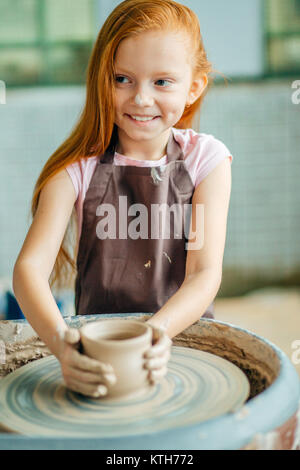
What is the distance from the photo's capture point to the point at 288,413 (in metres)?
0.74

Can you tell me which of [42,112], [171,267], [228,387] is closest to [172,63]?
[171,267]

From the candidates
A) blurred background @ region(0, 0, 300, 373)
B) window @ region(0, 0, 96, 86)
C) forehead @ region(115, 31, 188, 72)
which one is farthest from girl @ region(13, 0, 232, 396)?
window @ region(0, 0, 96, 86)

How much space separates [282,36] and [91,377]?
10.6ft

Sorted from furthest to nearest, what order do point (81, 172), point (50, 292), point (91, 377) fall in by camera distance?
point (81, 172) → point (50, 292) → point (91, 377)

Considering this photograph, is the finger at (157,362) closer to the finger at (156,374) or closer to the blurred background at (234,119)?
the finger at (156,374)

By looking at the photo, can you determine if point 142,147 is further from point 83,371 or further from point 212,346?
point 83,371

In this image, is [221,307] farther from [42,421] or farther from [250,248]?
[42,421]

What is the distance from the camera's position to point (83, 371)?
80 centimetres

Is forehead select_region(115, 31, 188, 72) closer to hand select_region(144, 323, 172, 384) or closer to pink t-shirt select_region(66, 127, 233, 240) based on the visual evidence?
pink t-shirt select_region(66, 127, 233, 240)

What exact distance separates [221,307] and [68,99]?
166 centimetres

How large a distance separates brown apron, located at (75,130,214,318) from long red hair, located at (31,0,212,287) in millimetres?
71

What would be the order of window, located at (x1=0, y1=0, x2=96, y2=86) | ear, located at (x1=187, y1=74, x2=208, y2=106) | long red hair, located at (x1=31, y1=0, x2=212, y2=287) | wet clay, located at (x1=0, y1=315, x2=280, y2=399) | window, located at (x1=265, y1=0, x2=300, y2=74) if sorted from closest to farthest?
wet clay, located at (x1=0, y1=315, x2=280, y2=399), long red hair, located at (x1=31, y1=0, x2=212, y2=287), ear, located at (x1=187, y1=74, x2=208, y2=106), window, located at (x1=0, y1=0, x2=96, y2=86), window, located at (x1=265, y1=0, x2=300, y2=74)

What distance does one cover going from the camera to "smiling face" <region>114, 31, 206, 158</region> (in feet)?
3.43

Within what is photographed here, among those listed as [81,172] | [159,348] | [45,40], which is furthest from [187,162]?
[45,40]
